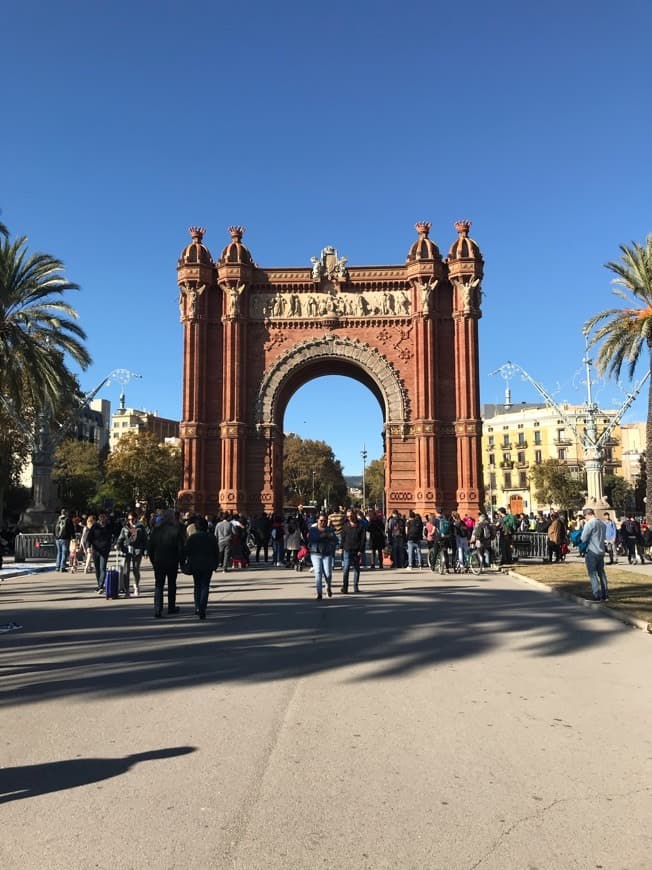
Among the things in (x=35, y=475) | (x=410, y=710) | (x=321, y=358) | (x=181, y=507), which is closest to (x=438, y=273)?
(x=321, y=358)

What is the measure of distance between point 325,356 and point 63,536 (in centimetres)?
1849

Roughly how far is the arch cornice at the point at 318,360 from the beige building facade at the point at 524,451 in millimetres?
48343

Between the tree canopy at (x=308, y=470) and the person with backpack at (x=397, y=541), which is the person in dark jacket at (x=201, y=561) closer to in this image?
the person with backpack at (x=397, y=541)

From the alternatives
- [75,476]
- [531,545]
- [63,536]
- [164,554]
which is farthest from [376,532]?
[75,476]

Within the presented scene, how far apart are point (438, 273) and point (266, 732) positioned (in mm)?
32692

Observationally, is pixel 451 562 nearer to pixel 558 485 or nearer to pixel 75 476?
pixel 75 476

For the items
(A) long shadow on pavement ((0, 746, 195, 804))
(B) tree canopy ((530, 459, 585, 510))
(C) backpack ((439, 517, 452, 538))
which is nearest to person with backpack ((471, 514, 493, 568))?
(C) backpack ((439, 517, 452, 538))

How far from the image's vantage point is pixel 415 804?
3959 millimetres

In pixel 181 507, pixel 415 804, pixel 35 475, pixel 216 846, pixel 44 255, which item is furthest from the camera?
pixel 181 507

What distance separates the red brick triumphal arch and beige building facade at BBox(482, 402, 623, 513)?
4749cm

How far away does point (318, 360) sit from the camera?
36.1 m

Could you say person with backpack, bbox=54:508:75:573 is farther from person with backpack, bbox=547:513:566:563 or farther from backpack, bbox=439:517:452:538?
person with backpack, bbox=547:513:566:563

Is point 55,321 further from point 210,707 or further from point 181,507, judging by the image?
point 210,707

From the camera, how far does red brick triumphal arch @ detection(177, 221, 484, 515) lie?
34.7 metres
